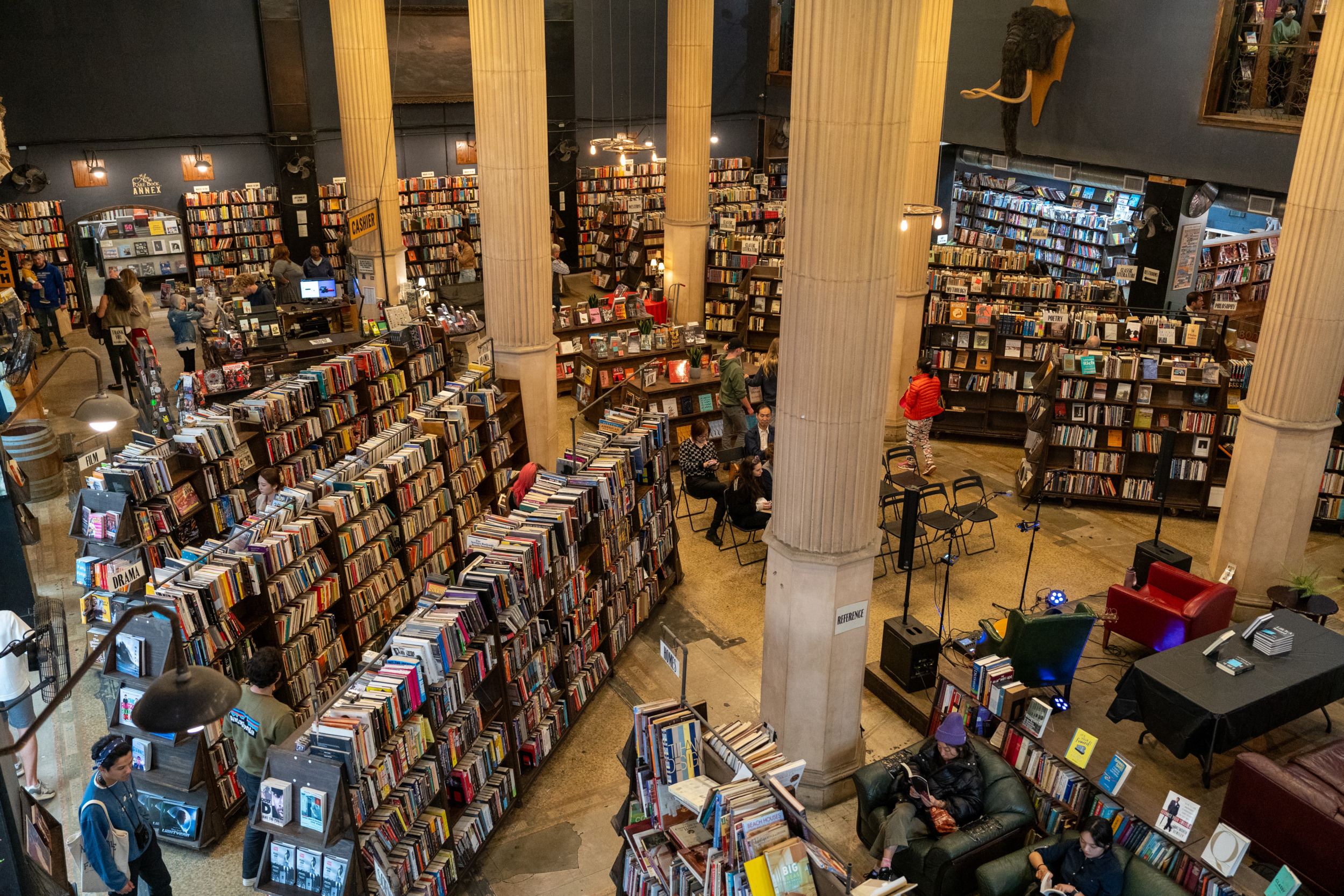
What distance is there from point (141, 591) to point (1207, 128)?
14674 millimetres

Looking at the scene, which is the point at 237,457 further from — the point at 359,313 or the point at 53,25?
the point at 53,25

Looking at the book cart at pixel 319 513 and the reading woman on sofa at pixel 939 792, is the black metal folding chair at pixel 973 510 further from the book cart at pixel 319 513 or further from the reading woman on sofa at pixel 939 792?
the book cart at pixel 319 513

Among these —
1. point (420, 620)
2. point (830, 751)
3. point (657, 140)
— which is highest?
point (657, 140)

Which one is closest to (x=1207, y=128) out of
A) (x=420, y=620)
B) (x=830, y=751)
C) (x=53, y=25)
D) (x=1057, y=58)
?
(x=1057, y=58)

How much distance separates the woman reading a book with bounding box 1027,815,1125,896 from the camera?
5676 mm

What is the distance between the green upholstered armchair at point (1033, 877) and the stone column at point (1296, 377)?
4500 millimetres

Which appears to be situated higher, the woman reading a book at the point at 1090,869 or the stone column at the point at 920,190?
the stone column at the point at 920,190

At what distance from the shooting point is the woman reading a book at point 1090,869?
5676 millimetres

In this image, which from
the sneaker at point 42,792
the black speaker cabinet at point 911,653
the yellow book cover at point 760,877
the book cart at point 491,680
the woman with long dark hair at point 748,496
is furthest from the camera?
the woman with long dark hair at point 748,496

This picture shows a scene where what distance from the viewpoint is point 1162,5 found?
14.5 meters

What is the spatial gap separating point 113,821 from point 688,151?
13389 mm

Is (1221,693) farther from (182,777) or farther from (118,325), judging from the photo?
(118,325)

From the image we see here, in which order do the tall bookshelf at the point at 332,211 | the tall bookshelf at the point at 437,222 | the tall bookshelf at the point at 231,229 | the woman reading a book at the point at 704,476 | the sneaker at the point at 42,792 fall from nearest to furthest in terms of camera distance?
1. the sneaker at the point at 42,792
2. the woman reading a book at the point at 704,476
3. the tall bookshelf at the point at 231,229
4. the tall bookshelf at the point at 332,211
5. the tall bookshelf at the point at 437,222

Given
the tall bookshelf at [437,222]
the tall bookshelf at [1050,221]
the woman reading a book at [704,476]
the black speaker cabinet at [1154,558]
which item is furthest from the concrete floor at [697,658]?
the tall bookshelf at [437,222]
